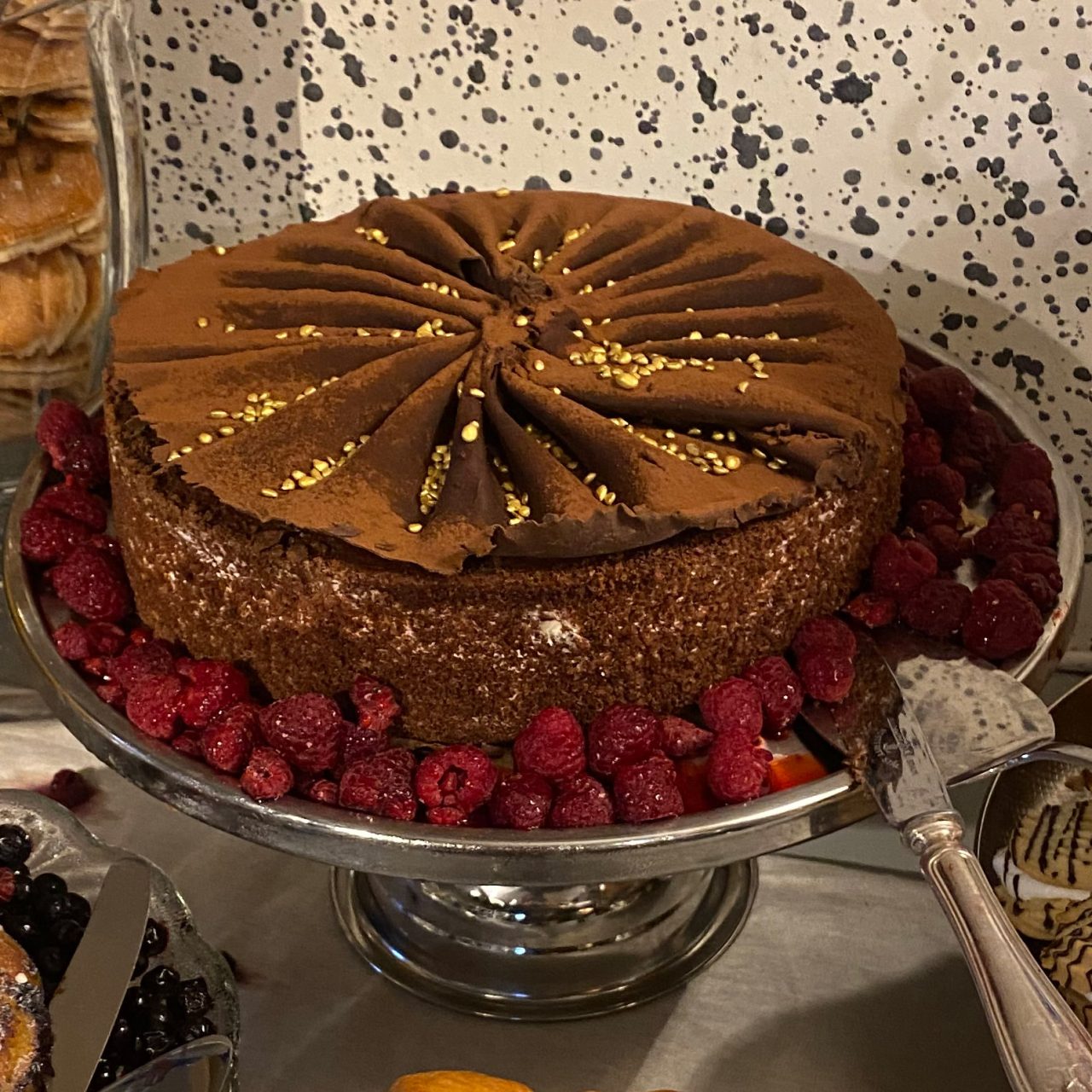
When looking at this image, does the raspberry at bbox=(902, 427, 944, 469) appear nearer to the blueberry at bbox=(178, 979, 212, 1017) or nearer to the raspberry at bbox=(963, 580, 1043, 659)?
the raspberry at bbox=(963, 580, 1043, 659)

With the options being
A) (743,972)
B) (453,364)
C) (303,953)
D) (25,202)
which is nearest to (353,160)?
(25,202)

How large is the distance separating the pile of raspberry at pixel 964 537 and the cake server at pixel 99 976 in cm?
61

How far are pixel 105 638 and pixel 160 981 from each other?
0.27 m

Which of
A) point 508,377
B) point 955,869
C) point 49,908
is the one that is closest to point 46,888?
point 49,908

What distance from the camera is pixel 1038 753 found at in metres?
0.92

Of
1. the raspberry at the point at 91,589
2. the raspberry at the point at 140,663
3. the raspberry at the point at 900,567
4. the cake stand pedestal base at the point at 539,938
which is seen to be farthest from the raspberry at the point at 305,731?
the raspberry at the point at 900,567

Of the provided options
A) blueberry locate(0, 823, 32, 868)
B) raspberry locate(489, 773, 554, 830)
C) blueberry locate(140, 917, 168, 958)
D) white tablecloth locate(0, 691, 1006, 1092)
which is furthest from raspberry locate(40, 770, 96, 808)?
raspberry locate(489, 773, 554, 830)

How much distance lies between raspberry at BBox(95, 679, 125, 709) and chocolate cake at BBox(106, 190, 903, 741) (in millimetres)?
67

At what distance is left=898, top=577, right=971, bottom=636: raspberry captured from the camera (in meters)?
0.97

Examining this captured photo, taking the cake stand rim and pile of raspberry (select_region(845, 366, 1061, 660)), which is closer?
the cake stand rim

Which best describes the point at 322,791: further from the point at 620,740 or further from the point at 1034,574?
the point at 1034,574

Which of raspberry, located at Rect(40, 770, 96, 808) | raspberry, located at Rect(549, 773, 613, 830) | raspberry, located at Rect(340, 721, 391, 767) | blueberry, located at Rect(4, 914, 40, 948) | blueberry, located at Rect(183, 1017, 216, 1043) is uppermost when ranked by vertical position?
raspberry, located at Rect(549, 773, 613, 830)

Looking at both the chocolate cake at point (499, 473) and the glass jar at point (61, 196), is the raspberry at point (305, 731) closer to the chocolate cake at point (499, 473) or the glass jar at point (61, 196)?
the chocolate cake at point (499, 473)

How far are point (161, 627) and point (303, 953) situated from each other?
0.35m
